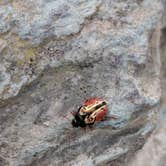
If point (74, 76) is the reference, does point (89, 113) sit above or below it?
below

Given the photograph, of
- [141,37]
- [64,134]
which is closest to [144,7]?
[141,37]

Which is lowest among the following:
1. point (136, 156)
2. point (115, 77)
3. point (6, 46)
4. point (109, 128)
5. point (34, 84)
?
point (136, 156)

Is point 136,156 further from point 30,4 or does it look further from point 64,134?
point 30,4
